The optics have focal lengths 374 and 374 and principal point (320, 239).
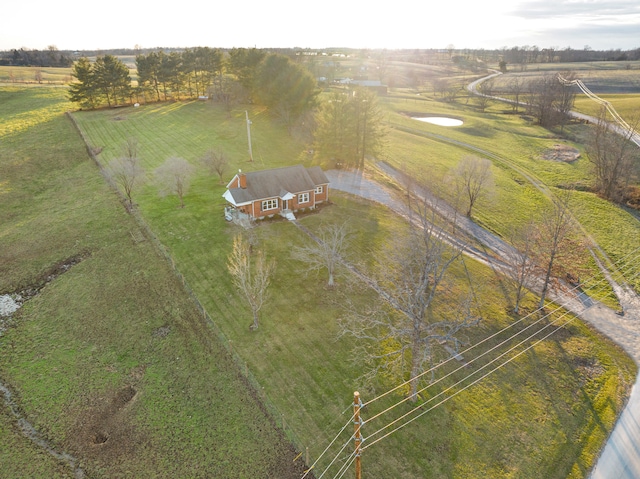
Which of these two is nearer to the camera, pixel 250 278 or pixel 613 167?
pixel 250 278

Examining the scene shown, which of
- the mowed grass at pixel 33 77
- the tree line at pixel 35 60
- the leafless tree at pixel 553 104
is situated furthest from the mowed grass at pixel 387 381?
the tree line at pixel 35 60

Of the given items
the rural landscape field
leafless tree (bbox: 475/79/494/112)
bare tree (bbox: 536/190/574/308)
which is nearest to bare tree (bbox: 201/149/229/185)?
the rural landscape field

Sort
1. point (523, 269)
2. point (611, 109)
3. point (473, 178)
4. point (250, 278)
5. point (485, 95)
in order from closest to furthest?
point (250, 278), point (523, 269), point (473, 178), point (611, 109), point (485, 95)

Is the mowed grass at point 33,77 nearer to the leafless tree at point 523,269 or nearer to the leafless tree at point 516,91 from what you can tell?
the leafless tree at point 523,269

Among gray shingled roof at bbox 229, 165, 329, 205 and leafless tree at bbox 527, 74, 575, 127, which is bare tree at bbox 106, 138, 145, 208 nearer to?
gray shingled roof at bbox 229, 165, 329, 205

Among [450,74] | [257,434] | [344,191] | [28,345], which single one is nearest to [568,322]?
[257,434]

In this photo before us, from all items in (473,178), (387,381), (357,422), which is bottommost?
(387,381)

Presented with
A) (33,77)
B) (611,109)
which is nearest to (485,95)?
(611,109)

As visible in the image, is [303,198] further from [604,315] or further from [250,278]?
[604,315]
